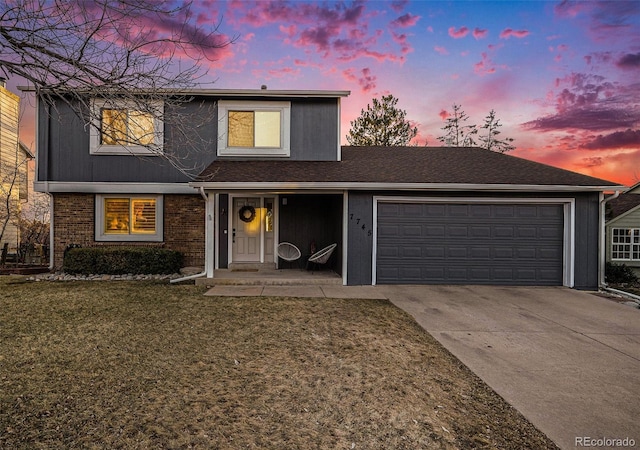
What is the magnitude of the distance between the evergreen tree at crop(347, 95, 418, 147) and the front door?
1600 centimetres

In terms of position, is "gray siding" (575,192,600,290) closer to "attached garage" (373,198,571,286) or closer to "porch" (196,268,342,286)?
"attached garage" (373,198,571,286)

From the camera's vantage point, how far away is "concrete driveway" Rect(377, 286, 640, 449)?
120 inches

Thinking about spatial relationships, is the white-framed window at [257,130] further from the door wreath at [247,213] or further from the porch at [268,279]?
the porch at [268,279]

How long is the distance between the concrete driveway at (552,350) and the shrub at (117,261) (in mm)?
6566

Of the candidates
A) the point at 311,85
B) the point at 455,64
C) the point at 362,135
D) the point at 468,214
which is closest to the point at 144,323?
the point at 468,214

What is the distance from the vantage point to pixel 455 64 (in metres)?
12.5

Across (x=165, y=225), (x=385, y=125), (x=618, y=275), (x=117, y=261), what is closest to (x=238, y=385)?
(x=117, y=261)

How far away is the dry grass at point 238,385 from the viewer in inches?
106

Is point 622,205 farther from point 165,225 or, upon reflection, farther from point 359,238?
Result: point 165,225

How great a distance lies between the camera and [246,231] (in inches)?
435

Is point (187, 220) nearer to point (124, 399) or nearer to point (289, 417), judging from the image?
point (124, 399)

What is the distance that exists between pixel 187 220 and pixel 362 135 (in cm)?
1743

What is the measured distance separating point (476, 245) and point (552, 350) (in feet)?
15.3

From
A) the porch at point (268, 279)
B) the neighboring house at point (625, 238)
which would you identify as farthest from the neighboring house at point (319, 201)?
the neighboring house at point (625, 238)
